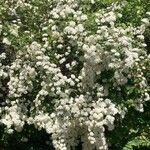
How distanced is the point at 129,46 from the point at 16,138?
2.28 m

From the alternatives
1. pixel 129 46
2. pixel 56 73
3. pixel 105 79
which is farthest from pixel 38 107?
pixel 129 46

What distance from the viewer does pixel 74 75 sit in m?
7.67

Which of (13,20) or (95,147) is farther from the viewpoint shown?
(13,20)

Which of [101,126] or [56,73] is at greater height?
[56,73]

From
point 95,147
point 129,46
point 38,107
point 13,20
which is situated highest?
point 13,20

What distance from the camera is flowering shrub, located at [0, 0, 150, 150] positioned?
24.2ft

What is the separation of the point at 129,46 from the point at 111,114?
1.02 meters

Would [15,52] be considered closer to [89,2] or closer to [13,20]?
[13,20]

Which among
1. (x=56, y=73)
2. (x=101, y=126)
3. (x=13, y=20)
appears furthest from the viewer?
(x=13, y=20)

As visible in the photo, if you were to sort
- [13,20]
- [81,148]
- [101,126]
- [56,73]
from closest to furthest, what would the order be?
[101,126], [56,73], [81,148], [13,20]

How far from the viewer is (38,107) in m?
7.69

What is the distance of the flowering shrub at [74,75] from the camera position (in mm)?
7363

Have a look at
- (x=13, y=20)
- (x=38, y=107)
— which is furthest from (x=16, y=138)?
(x=13, y=20)

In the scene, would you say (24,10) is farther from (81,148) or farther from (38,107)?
(81,148)
